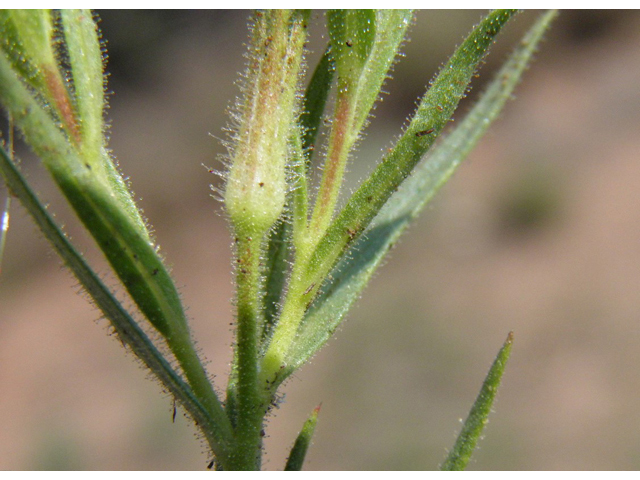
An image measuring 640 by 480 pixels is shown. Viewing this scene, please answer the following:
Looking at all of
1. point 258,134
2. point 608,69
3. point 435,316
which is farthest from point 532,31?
point 608,69

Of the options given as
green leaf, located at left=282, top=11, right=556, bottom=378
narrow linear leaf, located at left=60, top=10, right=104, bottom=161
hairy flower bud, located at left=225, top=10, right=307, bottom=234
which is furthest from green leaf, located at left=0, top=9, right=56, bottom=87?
green leaf, located at left=282, top=11, right=556, bottom=378

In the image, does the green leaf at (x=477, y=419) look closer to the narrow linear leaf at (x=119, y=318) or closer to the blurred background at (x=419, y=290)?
the narrow linear leaf at (x=119, y=318)

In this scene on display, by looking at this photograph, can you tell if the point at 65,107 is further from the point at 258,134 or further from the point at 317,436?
the point at 317,436

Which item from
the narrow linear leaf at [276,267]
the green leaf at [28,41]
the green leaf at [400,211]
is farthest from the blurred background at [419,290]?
the green leaf at [28,41]

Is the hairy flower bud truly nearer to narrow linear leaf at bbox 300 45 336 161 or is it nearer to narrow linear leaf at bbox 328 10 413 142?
narrow linear leaf at bbox 328 10 413 142

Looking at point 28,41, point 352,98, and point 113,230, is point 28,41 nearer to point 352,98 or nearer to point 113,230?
point 113,230

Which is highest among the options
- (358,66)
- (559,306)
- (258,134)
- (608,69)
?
(608,69)
